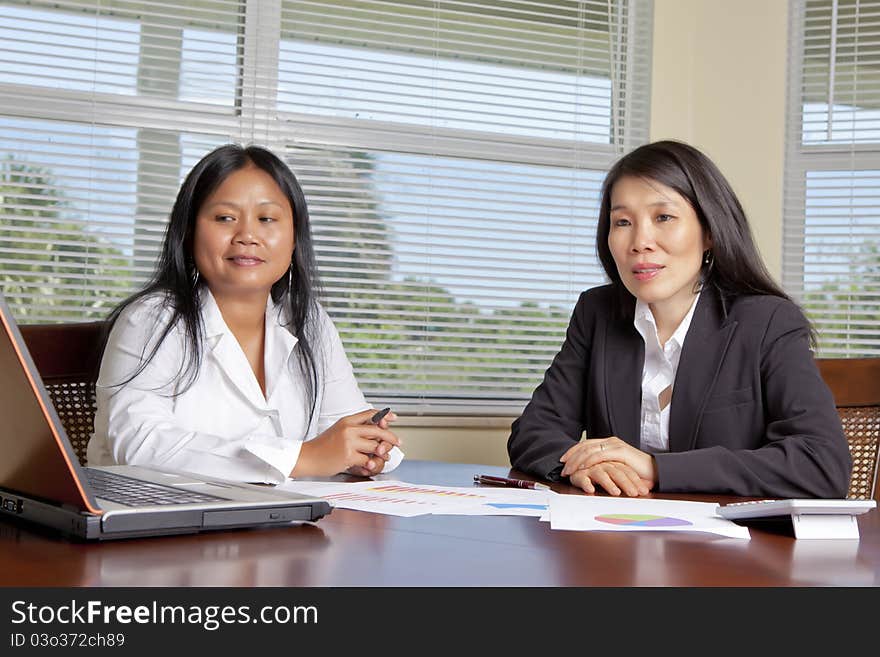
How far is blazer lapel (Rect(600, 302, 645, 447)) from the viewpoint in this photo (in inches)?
76.4

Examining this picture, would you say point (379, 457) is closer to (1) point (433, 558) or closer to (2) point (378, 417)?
(2) point (378, 417)

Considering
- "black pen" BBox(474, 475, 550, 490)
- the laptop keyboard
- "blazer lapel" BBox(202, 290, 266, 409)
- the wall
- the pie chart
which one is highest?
the wall

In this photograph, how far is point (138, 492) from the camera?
102 cm

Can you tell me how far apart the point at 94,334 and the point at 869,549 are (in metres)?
1.47

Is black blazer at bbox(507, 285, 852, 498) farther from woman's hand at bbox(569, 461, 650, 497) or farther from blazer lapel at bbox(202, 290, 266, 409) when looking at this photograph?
blazer lapel at bbox(202, 290, 266, 409)

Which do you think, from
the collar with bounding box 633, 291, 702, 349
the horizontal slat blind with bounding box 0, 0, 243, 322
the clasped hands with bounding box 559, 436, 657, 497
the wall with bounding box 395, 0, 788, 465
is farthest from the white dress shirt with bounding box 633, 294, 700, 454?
the horizontal slat blind with bounding box 0, 0, 243, 322

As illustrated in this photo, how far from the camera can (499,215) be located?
3.20 metres

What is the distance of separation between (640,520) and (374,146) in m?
2.17

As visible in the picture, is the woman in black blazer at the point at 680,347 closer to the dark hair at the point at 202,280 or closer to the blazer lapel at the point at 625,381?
the blazer lapel at the point at 625,381

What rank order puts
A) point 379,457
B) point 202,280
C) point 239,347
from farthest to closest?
point 202,280 → point 239,347 → point 379,457

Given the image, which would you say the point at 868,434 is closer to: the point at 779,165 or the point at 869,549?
the point at 869,549

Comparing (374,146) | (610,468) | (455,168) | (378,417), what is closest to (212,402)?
(378,417)

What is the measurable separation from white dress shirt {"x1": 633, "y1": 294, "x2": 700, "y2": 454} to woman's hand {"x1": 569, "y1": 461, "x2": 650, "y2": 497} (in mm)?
433

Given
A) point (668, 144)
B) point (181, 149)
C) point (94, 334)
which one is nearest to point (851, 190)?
point (668, 144)
